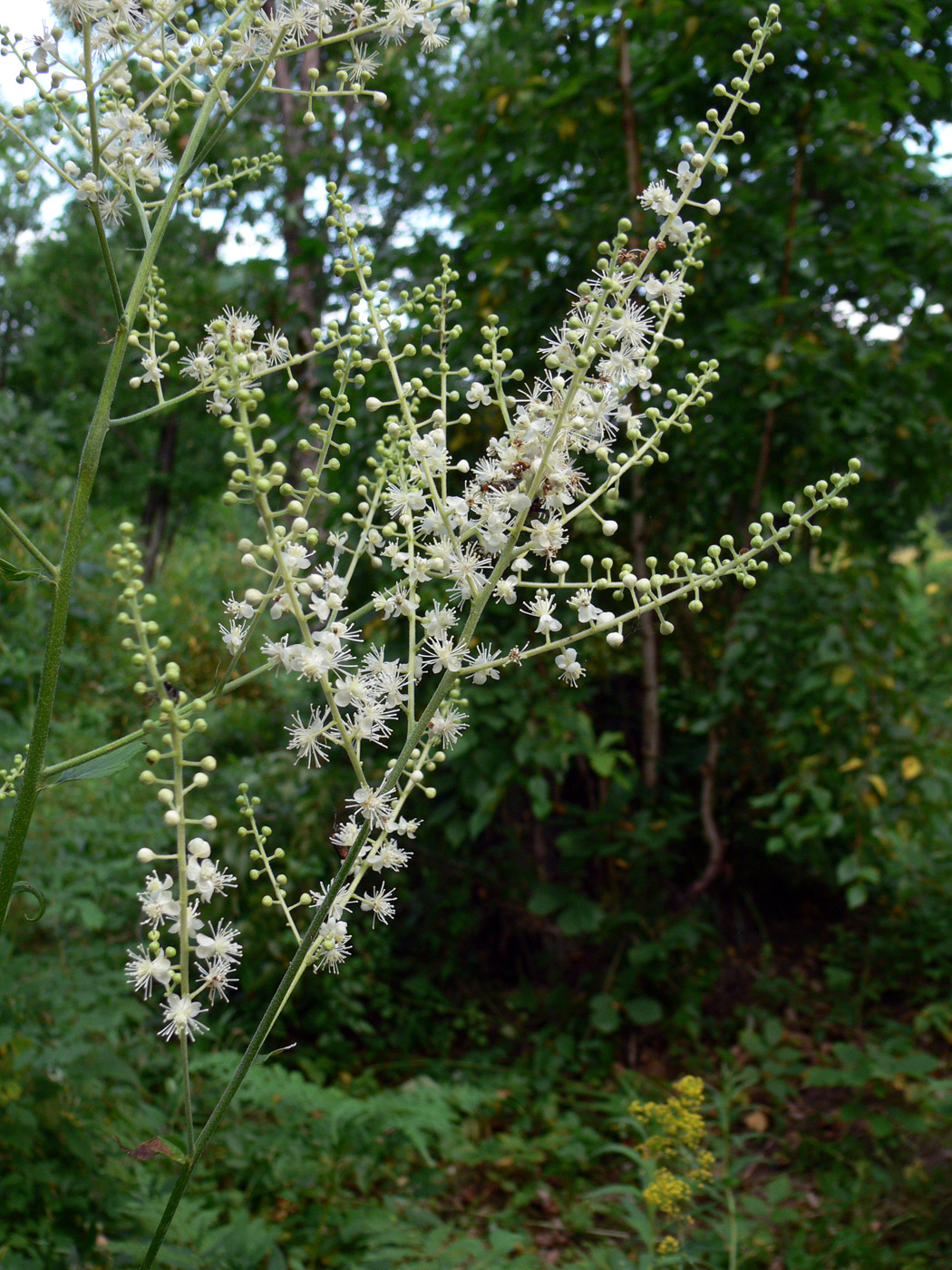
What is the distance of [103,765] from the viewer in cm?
124

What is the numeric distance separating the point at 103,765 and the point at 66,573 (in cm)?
27

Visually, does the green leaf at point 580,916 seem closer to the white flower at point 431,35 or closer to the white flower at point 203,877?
the white flower at point 203,877

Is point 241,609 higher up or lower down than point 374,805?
higher up

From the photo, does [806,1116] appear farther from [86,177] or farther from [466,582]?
[86,177]

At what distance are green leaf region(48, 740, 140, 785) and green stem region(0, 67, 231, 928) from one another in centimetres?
5

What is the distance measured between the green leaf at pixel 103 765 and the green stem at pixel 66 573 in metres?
0.05

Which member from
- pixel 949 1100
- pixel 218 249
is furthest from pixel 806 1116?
pixel 218 249

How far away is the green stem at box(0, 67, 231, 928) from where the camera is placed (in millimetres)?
1116

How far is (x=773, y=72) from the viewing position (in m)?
3.82

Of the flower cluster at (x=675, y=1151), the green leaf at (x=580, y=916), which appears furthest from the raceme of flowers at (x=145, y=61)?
the green leaf at (x=580, y=916)

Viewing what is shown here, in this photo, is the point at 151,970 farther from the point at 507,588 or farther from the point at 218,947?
the point at 507,588

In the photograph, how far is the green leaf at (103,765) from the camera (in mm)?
1183

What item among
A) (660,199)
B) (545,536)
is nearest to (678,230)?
(660,199)

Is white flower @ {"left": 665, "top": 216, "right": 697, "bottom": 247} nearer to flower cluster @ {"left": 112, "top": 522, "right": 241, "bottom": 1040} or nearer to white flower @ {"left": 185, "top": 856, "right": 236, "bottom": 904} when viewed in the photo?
flower cluster @ {"left": 112, "top": 522, "right": 241, "bottom": 1040}
